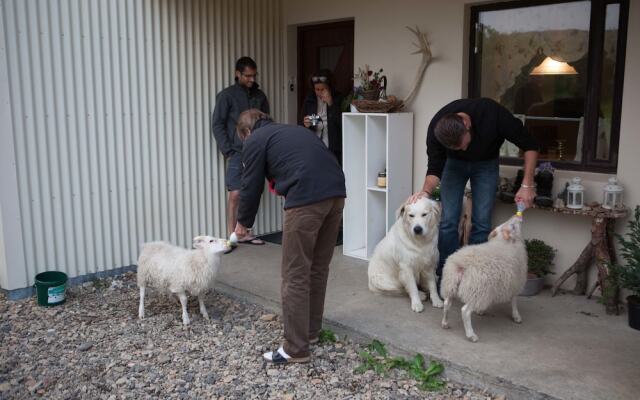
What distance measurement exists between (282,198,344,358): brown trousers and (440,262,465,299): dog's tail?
2.74 ft

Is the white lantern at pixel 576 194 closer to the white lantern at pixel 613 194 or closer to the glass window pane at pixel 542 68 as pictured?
the white lantern at pixel 613 194

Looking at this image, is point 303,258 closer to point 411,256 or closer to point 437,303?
point 411,256

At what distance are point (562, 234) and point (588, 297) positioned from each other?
1.94 feet

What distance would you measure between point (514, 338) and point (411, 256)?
3.29 ft

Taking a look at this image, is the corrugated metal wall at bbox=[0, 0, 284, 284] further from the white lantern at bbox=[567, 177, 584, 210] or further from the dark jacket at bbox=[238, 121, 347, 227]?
the white lantern at bbox=[567, 177, 584, 210]

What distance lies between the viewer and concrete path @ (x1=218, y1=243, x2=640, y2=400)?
146 inches

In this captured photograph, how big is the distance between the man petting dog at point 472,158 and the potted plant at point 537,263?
0.61m

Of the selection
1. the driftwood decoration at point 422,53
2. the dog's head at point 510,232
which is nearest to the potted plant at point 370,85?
the driftwood decoration at point 422,53

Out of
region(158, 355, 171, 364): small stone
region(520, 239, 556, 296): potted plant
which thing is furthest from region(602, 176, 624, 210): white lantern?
region(158, 355, 171, 364): small stone

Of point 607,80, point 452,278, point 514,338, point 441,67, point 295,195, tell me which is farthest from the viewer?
point 441,67

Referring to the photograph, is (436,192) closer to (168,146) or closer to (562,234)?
(562,234)

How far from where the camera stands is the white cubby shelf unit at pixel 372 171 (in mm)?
6215

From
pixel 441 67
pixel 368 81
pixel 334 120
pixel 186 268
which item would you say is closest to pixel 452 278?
pixel 186 268

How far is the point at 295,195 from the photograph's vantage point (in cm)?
396
